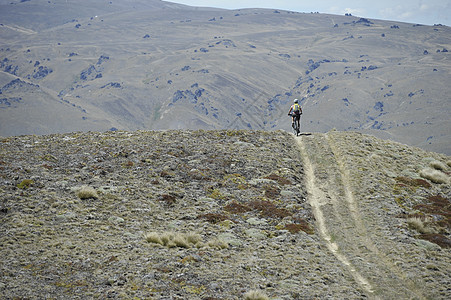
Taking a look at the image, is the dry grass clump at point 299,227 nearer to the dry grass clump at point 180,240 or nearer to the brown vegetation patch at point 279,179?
the dry grass clump at point 180,240

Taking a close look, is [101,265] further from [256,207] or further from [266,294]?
[256,207]

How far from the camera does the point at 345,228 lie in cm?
1911

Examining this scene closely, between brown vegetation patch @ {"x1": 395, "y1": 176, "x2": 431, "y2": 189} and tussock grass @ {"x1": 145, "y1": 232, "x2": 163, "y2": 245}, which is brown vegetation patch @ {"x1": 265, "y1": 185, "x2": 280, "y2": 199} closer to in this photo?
tussock grass @ {"x1": 145, "y1": 232, "x2": 163, "y2": 245}

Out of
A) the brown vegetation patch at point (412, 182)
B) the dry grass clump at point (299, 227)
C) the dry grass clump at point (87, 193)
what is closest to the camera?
the dry grass clump at point (299, 227)

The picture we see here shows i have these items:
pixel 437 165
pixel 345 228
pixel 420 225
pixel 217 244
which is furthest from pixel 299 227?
pixel 437 165

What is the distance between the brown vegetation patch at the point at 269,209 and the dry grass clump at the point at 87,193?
7.22 meters

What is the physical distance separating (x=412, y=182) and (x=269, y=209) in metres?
→ 11.1

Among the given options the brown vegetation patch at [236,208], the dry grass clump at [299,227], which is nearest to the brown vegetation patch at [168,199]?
the brown vegetation patch at [236,208]

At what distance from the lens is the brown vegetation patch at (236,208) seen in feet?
61.9

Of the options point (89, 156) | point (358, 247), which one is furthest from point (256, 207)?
point (89, 156)

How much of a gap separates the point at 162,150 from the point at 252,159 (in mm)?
5679

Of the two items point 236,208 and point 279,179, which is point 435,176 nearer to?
point 279,179

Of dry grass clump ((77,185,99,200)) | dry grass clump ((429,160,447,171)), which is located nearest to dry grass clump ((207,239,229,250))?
dry grass clump ((77,185,99,200))

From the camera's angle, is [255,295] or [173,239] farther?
[173,239]
